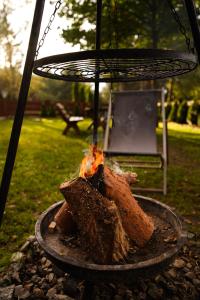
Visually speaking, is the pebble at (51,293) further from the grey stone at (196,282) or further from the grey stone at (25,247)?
the grey stone at (196,282)

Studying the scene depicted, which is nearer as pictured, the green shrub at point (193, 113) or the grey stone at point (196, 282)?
the grey stone at point (196, 282)

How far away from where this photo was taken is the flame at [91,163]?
2363 millimetres

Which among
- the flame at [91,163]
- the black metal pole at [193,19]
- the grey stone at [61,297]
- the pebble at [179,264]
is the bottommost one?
the grey stone at [61,297]

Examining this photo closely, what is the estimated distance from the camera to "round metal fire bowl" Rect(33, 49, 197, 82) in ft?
4.63

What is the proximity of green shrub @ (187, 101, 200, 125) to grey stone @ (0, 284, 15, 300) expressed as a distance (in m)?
12.4

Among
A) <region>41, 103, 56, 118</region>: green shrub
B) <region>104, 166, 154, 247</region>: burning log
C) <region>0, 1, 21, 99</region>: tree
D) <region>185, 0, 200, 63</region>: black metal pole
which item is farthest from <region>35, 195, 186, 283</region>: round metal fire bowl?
<region>0, 1, 21, 99</region>: tree

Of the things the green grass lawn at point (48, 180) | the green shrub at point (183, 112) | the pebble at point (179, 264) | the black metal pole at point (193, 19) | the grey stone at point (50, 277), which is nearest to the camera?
the black metal pole at point (193, 19)

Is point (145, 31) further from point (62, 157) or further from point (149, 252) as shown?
point (149, 252)

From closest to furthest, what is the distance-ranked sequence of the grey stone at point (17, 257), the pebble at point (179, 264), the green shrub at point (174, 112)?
the pebble at point (179, 264) < the grey stone at point (17, 257) < the green shrub at point (174, 112)

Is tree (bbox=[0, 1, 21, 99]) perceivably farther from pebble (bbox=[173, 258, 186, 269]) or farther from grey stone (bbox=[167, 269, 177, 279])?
grey stone (bbox=[167, 269, 177, 279])

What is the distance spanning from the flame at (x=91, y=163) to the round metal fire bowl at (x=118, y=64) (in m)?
0.63

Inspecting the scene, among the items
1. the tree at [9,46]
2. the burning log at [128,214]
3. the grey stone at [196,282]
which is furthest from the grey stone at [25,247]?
the tree at [9,46]

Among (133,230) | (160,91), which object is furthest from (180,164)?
(133,230)

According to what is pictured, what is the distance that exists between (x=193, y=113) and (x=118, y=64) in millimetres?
12598
